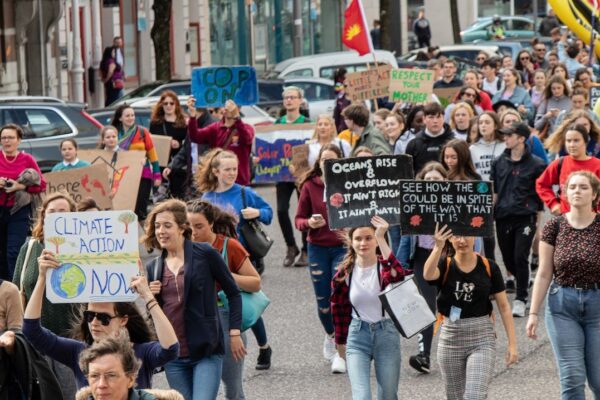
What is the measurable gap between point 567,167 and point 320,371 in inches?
95.5

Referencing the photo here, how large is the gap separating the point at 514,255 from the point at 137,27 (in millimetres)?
25800

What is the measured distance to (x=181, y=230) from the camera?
791 centimetres

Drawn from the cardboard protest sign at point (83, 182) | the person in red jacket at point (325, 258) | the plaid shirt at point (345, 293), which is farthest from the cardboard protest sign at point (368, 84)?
the plaid shirt at point (345, 293)

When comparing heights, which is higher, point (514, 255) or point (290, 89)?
point (290, 89)

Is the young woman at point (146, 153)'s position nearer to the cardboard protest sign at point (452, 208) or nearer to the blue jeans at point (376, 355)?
the cardboard protest sign at point (452, 208)

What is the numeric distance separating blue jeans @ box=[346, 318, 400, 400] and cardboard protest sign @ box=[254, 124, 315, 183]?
24.2 feet

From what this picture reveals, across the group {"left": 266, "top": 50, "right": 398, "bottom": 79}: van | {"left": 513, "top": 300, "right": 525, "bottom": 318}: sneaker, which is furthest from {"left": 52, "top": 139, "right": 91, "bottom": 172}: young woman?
{"left": 266, "top": 50, "right": 398, "bottom": 79}: van

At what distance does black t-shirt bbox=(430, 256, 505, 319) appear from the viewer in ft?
27.6

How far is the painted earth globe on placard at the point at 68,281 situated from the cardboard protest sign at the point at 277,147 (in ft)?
27.5

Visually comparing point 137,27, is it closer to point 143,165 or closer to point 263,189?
point 263,189

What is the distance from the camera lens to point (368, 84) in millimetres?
19078

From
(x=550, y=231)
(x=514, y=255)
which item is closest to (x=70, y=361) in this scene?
(x=550, y=231)

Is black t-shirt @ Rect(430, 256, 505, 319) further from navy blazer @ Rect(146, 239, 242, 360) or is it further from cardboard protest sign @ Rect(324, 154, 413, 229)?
navy blazer @ Rect(146, 239, 242, 360)

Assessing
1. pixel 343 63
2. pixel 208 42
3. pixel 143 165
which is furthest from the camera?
pixel 208 42
